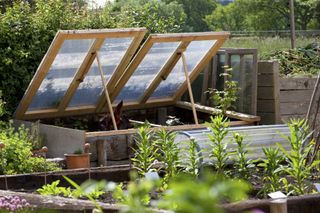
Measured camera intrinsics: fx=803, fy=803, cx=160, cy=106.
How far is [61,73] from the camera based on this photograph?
899 centimetres

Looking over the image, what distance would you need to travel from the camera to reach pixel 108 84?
378 inches

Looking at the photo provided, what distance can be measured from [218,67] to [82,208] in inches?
254

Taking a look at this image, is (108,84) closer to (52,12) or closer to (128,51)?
(128,51)

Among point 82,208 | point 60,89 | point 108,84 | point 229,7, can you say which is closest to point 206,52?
point 108,84

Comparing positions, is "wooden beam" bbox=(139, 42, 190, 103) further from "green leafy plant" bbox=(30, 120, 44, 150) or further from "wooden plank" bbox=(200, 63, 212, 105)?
"green leafy plant" bbox=(30, 120, 44, 150)

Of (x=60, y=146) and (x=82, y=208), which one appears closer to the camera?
(x=82, y=208)

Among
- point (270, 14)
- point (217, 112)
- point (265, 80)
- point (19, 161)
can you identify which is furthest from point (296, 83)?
point (270, 14)

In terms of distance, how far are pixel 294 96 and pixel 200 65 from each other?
1.25 m

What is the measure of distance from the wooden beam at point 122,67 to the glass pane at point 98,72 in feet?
0.12

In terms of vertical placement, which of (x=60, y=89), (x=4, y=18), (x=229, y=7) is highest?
(x=229, y=7)

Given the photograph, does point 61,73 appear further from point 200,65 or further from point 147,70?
point 200,65

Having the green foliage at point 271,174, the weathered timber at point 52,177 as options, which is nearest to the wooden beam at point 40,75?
the weathered timber at point 52,177

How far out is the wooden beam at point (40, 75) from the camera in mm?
8359

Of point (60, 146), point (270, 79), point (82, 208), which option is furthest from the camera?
point (270, 79)
